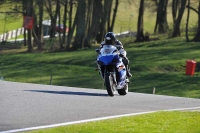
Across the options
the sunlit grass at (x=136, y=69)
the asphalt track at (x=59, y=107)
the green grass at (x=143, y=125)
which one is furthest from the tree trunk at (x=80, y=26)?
the green grass at (x=143, y=125)

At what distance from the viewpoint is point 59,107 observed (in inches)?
534

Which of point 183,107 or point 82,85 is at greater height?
point 183,107

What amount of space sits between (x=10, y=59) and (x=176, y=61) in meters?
14.9

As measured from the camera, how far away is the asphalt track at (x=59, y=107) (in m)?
11.6

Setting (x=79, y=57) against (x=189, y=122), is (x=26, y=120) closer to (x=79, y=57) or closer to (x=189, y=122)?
(x=189, y=122)

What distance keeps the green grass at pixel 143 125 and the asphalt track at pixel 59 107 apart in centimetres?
70

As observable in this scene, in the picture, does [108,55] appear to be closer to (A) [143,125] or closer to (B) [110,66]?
(B) [110,66]

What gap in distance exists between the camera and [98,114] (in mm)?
12781

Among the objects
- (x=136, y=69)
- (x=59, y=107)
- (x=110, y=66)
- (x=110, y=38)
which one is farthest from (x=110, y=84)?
(x=136, y=69)

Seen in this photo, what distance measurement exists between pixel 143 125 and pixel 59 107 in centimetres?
301

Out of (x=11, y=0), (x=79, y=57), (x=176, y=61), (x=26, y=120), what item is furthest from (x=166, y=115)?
(x=11, y=0)

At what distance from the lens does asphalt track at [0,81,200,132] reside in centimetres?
1163

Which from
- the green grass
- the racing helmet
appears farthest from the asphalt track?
Answer: the racing helmet

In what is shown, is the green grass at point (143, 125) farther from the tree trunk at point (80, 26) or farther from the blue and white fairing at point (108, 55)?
the tree trunk at point (80, 26)
